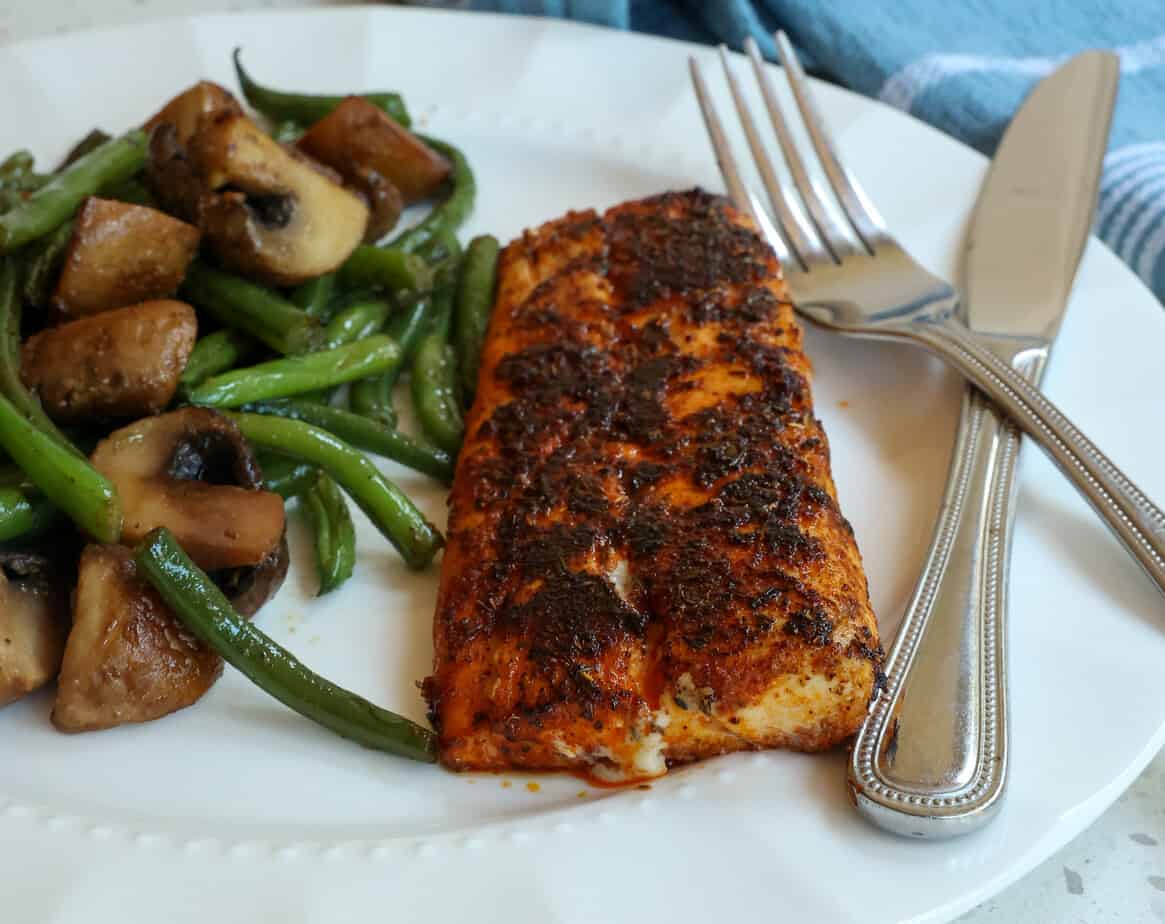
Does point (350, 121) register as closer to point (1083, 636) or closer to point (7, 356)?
point (7, 356)

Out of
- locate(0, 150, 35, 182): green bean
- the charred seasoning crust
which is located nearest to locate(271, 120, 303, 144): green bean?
locate(0, 150, 35, 182): green bean

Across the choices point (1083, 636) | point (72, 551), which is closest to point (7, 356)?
point (72, 551)

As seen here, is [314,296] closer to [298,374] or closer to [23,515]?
[298,374]

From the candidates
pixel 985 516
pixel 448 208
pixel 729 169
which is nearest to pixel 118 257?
pixel 448 208

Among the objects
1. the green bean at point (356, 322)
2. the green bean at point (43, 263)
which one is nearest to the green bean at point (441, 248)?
the green bean at point (356, 322)

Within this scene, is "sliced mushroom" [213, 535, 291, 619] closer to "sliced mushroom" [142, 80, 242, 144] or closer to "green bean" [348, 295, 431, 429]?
"green bean" [348, 295, 431, 429]
